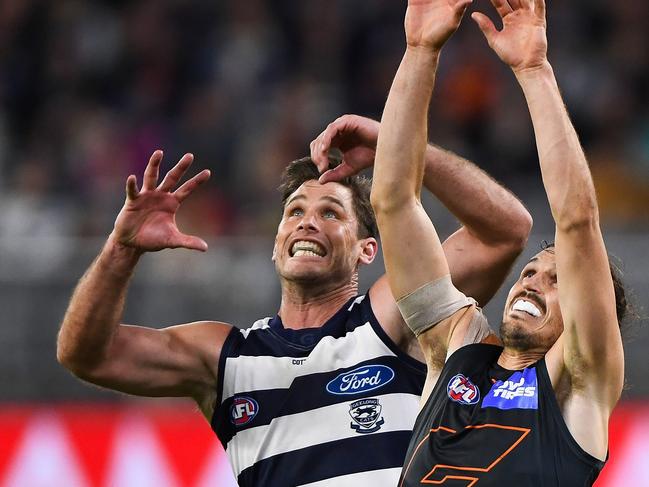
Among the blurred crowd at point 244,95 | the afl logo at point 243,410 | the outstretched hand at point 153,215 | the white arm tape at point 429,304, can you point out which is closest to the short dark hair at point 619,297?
the white arm tape at point 429,304

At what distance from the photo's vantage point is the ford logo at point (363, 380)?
17.9 feet

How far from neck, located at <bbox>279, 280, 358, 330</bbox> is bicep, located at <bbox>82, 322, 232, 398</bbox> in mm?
326

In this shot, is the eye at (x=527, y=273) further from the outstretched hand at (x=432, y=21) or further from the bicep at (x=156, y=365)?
the bicep at (x=156, y=365)

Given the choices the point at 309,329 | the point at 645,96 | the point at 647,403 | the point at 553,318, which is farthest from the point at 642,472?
the point at 645,96

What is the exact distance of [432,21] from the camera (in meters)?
4.89

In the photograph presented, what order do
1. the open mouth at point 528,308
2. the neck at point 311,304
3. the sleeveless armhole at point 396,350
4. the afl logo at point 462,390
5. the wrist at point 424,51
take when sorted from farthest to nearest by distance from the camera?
1. the neck at point 311,304
2. the sleeveless armhole at point 396,350
3. the wrist at point 424,51
4. the open mouth at point 528,308
5. the afl logo at point 462,390

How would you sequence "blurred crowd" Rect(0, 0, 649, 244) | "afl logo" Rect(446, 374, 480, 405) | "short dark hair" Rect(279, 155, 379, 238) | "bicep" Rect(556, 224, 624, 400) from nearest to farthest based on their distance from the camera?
1. "bicep" Rect(556, 224, 624, 400)
2. "afl logo" Rect(446, 374, 480, 405)
3. "short dark hair" Rect(279, 155, 379, 238)
4. "blurred crowd" Rect(0, 0, 649, 244)

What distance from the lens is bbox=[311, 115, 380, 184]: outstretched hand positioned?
5.30 m

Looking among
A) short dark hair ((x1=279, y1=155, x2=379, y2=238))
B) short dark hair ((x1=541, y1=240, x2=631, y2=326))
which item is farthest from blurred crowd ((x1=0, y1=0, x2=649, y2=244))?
short dark hair ((x1=541, y1=240, x2=631, y2=326))

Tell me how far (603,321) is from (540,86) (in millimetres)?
804

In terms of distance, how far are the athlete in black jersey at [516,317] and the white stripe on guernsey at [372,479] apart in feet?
1.80

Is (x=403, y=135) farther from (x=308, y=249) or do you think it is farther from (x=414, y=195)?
(x=308, y=249)

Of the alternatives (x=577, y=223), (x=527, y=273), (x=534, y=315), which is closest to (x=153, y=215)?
(x=527, y=273)

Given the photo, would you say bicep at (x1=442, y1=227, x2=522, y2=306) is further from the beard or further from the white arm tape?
the beard
